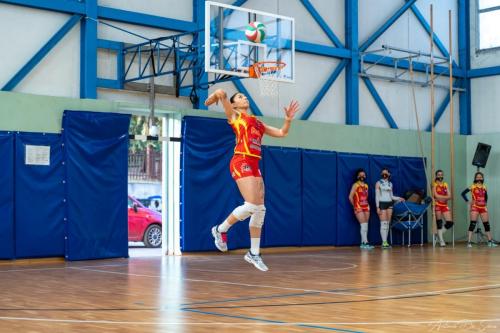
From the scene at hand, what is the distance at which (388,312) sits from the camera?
6.21 metres

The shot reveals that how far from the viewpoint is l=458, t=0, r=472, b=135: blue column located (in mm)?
22078

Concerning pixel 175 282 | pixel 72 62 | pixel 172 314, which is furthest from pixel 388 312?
pixel 72 62

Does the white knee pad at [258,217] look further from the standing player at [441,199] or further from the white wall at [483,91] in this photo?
the white wall at [483,91]

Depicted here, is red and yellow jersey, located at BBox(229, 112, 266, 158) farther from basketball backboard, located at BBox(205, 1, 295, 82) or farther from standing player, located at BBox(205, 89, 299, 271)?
basketball backboard, located at BBox(205, 1, 295, 82)

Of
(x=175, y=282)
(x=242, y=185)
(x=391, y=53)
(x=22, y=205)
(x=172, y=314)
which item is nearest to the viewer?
(x=172, y=314)

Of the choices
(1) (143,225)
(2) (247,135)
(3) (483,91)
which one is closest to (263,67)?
(2) (247,135)

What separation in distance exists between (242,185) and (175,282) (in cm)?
155

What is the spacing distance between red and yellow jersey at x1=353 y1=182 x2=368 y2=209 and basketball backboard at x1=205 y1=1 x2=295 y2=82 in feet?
14.5

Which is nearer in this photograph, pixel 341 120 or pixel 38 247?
pixel 38 247

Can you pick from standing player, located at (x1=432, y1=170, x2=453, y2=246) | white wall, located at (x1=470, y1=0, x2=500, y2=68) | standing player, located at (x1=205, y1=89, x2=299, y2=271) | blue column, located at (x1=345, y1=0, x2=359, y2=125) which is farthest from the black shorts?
standing player, located at (x1=205, y1=89, x2=299, y2=271)

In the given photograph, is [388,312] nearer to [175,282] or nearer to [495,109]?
[175,282]

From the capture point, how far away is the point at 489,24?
2173cm

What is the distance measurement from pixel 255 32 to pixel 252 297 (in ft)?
25.7

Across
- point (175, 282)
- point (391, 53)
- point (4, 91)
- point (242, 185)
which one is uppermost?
point (391, 53)
